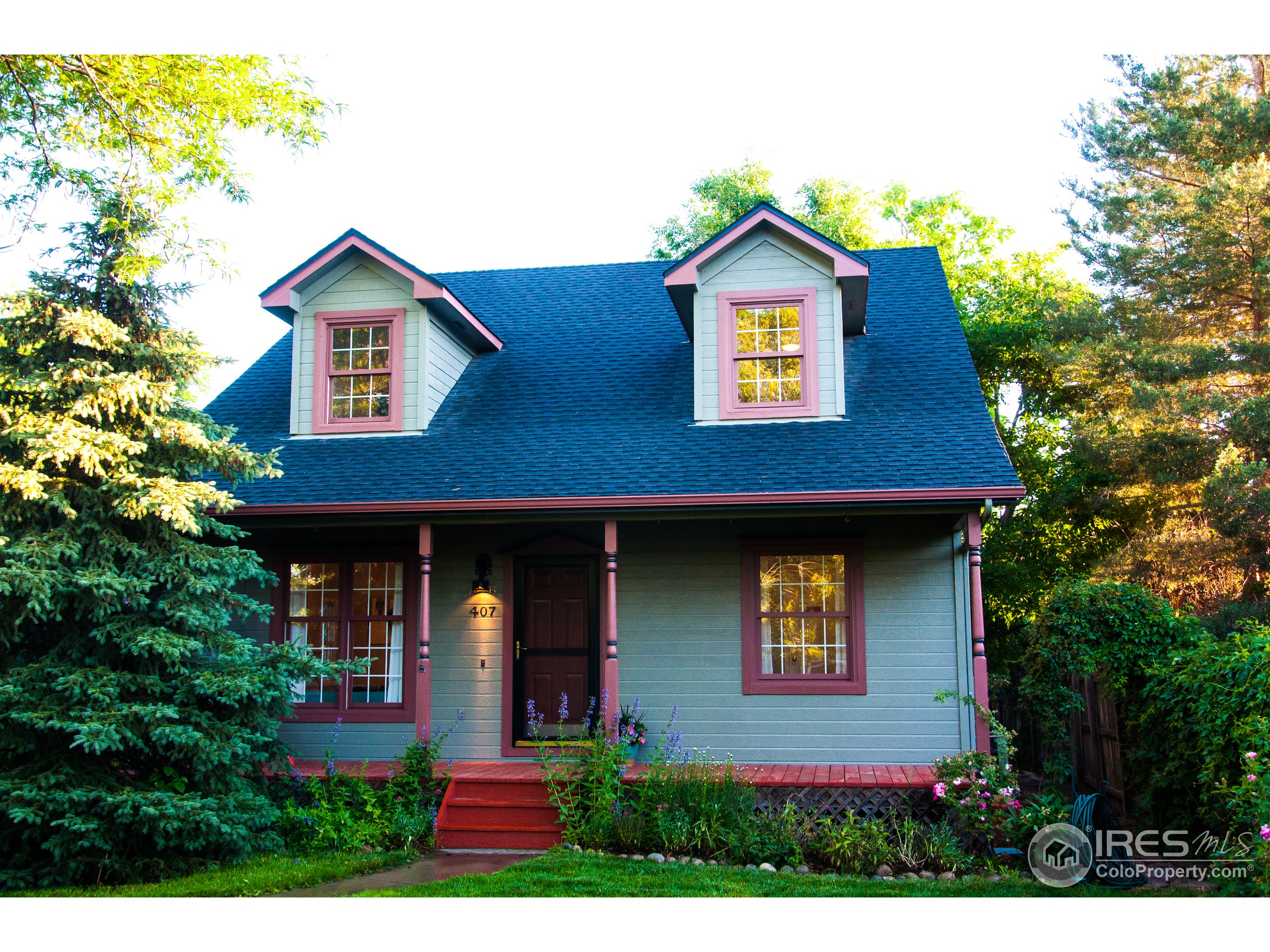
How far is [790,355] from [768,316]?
548 mm

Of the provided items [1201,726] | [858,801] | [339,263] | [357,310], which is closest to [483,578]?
[357,310]

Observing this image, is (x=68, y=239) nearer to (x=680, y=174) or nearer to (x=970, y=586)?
(x=970, y=586)

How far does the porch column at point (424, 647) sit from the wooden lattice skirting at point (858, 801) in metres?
3.06

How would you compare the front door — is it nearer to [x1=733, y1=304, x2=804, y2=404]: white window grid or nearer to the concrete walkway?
the concrete walkway

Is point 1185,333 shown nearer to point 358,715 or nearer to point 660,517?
point 660,517

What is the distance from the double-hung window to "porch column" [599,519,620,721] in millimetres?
2304

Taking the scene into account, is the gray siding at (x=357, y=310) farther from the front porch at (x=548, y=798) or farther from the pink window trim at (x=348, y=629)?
the front porch at (x=548, y=798)

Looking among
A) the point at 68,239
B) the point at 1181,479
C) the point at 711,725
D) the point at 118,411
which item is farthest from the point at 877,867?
the point at 1181,479

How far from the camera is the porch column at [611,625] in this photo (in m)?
8.40

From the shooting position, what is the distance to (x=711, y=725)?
30.0 ft

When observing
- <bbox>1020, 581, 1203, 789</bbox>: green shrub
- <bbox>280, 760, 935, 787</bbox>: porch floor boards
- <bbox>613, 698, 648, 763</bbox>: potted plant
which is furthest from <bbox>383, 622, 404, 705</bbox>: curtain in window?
<bbox>1020, 581, 1203, 789</bbox>: green shrub

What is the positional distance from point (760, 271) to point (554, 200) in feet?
49.4

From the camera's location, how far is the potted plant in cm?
877

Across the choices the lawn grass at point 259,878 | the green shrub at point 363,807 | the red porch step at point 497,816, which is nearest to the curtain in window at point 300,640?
the green shrub at point 363,807
